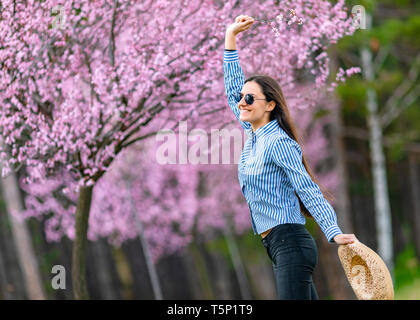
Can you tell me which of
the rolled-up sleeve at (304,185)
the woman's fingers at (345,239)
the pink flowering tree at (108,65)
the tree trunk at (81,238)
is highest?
the pink flowering tree at (108,65)

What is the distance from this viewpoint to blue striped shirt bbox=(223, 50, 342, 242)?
4.69 m

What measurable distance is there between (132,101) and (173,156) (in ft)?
31.9

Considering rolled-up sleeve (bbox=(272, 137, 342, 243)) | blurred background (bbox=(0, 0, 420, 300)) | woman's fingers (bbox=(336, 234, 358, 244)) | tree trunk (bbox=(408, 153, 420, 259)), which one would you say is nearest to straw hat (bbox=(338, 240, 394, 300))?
woman's fingers (bbox=(336, 234, 358, 244))

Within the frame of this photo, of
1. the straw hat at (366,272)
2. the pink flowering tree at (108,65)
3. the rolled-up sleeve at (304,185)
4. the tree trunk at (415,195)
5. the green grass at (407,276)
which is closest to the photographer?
the straw hat at (366,272)

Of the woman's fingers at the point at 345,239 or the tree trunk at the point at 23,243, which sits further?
the tree trunk at the point at 23,243

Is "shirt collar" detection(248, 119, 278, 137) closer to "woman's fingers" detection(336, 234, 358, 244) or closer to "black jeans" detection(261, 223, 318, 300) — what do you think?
Answer: "black jeans" detection(261, 223, 318, 300)

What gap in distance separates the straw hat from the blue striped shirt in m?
0.17

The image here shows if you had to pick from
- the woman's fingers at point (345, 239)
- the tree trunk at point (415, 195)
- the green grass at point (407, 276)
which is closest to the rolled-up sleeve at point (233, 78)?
the woman's fingers at point (345, 239)

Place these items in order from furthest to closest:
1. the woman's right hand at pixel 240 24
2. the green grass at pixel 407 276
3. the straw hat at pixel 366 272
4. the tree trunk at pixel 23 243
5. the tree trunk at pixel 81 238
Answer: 1. the green grass at pixel 407 276
2. the tree trunk at pixel 23 243
3. the tree trunk at pixel 81 238
4. the woman's right hand at pixel 240 24
5. the straw hat at pixel 366 272

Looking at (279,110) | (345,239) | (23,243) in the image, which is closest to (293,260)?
(345,239)

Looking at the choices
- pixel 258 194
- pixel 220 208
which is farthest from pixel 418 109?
pixel 258 194

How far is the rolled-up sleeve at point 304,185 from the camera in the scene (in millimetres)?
4625

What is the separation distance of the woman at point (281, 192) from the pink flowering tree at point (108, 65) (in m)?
2.53

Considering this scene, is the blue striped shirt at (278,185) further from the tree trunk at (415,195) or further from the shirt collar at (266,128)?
the tree trunk at (415,195)
